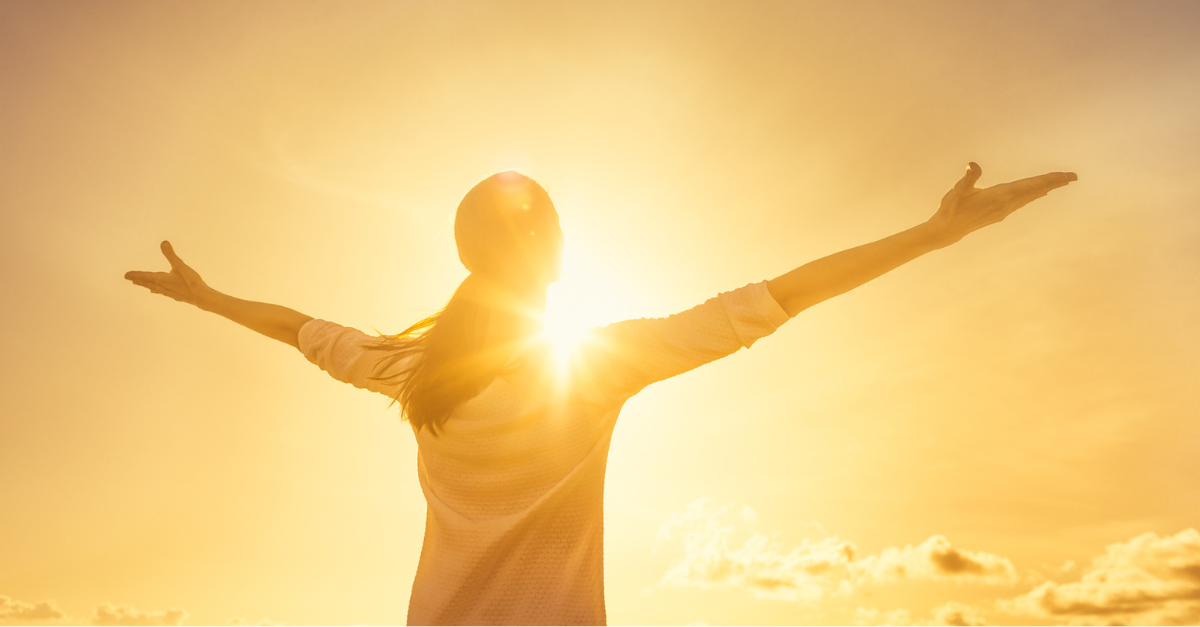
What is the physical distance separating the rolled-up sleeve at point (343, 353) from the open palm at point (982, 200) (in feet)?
12.4

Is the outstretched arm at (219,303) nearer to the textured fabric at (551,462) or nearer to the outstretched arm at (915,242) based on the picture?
the textured fabric at (551,462)

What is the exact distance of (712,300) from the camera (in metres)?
4.66

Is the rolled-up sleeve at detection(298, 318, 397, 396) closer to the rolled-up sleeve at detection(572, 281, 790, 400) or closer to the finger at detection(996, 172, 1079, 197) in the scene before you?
the rolled-up sleeve at detection(572, 281, 790, 400)

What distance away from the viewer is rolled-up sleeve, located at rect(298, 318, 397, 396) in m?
5.79

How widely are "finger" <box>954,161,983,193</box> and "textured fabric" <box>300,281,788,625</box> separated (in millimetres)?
1408

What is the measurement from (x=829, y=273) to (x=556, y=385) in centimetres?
170

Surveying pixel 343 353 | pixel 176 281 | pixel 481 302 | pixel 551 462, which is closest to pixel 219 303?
pixel 176 281

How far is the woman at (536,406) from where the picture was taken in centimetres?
450

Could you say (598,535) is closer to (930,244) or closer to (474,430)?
(474,430)

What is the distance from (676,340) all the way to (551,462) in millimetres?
1022

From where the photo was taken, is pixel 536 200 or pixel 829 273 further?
pixel 536 200

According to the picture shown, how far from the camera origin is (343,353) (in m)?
6.11

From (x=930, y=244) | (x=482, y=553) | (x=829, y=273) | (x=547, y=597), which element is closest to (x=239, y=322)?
(x=482, y=553)

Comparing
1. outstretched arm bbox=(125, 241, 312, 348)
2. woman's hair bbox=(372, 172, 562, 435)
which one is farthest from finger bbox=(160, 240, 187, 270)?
woman's hair bbox=(372, 172, 562, 435)
